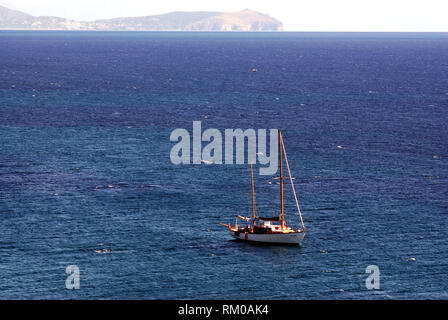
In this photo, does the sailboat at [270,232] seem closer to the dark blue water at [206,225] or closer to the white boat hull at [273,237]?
the white boat hull at [273,237]

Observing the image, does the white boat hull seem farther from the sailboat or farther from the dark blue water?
the dark blue water

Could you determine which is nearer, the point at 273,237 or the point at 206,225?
the point at 273,237

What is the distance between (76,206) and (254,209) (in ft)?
114

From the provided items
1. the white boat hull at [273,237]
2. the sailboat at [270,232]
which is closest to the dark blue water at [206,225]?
the white boat hull at [273,237]

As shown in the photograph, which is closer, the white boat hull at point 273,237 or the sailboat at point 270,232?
the white boat hull at point 273,237

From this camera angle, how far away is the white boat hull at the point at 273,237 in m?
122

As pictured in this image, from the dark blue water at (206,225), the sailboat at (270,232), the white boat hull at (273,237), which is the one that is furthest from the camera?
the sailboat at (270,232)

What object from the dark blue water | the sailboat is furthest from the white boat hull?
the dark blue water

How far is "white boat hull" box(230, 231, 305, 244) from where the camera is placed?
121500 millimetres

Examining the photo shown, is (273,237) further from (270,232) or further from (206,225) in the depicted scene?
(206,225)

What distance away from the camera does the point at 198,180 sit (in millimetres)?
157875

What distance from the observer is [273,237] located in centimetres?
12369

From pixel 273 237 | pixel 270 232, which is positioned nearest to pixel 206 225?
pixel 270 232
